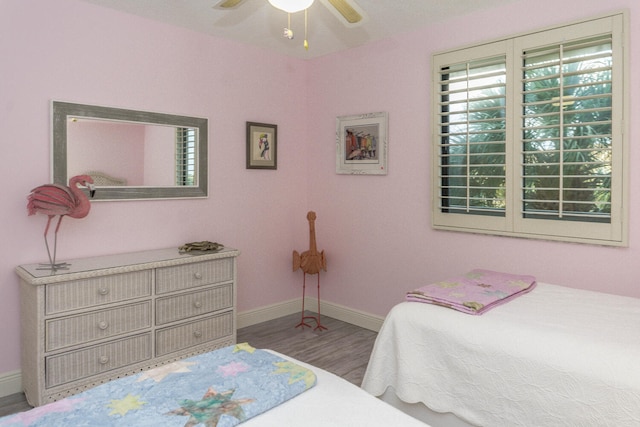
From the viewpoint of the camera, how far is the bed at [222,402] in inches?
A: 48.4

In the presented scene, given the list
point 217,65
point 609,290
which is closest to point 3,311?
point 217,65

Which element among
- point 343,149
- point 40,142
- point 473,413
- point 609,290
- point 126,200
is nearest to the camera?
point 473,413

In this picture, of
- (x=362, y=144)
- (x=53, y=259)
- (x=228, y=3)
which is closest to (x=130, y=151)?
(x=53, y=259)

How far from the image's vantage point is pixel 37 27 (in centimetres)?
285

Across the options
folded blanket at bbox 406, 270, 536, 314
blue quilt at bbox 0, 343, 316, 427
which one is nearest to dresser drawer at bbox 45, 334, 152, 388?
blue quilt at bbox 0, 343, 316, 427

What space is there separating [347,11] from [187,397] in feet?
5.37

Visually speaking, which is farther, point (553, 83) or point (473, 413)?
point (553, 83)

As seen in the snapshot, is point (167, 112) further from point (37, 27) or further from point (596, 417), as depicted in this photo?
point (596, 417)

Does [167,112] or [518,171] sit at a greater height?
[167,112]

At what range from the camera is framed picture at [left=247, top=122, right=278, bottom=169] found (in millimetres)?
4020

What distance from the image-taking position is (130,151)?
10.7 feet

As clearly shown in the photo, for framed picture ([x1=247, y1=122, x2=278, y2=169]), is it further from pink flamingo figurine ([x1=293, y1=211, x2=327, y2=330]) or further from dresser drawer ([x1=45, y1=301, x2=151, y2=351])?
dresser drawer ([x1=45, y1=301, x2=151, y2=351])

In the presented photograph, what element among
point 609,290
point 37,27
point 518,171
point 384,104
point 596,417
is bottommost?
point 596,417

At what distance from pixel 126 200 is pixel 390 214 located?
2.03 m
